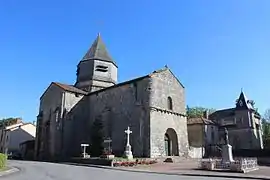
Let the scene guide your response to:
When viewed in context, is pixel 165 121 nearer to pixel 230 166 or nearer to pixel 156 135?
pixel 156 135

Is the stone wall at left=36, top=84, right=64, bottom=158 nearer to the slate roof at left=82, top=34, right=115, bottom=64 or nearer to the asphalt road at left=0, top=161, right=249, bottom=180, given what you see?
the slate roof at left=82, top=34, right=115, bottom=64

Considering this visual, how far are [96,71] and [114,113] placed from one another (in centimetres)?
1131

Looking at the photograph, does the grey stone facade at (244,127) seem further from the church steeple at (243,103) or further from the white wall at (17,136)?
the white wall at (17,136)

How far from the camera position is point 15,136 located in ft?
177

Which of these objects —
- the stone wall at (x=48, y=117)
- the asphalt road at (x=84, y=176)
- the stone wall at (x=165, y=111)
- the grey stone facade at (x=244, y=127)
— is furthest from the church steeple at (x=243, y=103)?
the asphalt road at (x=84, y=176)

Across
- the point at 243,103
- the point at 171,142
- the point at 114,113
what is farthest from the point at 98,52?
the point at 243,103

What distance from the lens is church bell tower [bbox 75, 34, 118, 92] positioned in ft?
139

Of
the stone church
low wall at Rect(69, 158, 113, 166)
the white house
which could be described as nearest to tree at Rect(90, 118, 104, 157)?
the stone church

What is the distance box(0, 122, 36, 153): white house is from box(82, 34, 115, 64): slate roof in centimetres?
2249

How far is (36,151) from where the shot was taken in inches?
1571

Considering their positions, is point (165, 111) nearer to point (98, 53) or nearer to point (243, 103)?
point (98, 53)

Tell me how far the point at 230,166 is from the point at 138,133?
46.3 ft

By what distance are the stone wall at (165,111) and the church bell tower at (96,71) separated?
42.3 ft

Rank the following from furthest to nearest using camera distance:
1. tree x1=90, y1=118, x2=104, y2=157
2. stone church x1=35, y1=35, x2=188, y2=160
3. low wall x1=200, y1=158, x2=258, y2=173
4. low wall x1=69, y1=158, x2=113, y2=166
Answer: tree x1=90, y1=118, x2=104, y2=157, stone church x1=35, y1=35, x2=188, y2=160, low wall x1=69, y1=158, x2=113, y2=166, low wall x1=200, y1=158, x2=258, y2=173
